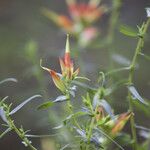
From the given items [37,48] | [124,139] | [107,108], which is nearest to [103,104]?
[107,108]

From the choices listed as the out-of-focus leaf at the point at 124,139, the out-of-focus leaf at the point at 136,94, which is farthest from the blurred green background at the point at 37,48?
the out-of-focus leaf at the point at 136,94

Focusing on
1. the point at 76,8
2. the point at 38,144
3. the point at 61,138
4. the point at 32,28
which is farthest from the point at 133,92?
the point at 32,28

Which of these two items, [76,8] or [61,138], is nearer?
[61,138]

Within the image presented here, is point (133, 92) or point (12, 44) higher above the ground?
point (133, 92)

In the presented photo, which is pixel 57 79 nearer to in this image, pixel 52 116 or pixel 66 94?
pixel 66 94

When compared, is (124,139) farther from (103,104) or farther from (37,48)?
(37,48)

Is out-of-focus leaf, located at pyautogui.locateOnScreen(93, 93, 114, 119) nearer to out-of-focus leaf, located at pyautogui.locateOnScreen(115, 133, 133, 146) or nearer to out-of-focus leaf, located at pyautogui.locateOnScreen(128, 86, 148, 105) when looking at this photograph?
out-of-focus leaf, located at pyautogui.locateOnScreen(128, 86, 148, 105)

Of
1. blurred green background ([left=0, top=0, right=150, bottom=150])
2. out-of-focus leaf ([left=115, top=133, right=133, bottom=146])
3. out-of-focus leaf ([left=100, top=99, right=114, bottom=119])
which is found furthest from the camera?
blurred green background ([left=0, top=0, right=150, bottom=150])

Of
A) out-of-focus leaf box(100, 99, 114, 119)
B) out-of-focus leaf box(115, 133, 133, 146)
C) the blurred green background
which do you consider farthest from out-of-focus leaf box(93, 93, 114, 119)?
the blurred green background

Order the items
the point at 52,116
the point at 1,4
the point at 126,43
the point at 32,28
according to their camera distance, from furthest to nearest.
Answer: the point at 1,4 → the point at 32,28 → the point at 126,43 → the point at 52,116
